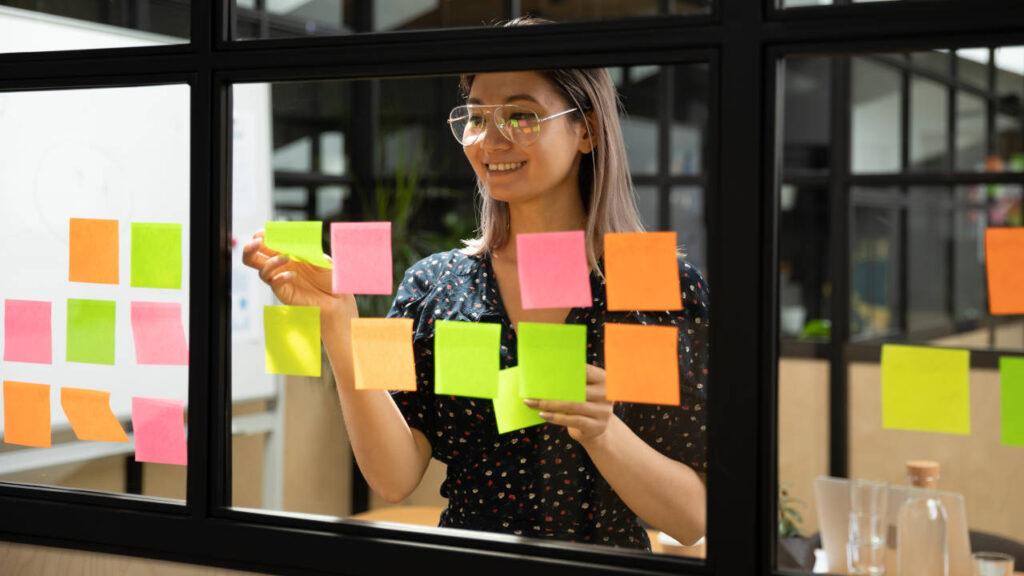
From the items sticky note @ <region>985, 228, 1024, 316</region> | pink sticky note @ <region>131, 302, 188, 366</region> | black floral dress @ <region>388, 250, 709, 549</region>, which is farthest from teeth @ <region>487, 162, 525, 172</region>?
sticky note @ <region>985, 228, 1024, 316</region>

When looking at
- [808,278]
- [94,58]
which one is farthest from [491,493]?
[808,278]

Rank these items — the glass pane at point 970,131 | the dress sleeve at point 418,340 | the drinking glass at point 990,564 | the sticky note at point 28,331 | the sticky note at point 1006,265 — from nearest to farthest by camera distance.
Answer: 1. the sticky note at point 1006,265
2. the dress sleeve at point 418,340
3. the sticky note at point 28,331
4. the drinking glass at point 990,564
5. the glass pane at point 970,131

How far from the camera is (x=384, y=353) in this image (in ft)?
4.27

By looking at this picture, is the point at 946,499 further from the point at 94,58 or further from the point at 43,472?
the point at 43,472

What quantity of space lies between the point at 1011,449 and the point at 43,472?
3.61 m

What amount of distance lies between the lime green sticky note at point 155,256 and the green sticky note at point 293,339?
168 mm

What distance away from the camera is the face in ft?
4.32

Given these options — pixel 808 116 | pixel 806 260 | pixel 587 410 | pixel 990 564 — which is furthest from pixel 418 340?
pixel 808 116

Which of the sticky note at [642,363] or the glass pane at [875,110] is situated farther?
the glass pane at [875,110]

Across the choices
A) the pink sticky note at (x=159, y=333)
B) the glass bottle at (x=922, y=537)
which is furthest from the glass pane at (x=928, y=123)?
the pink sticky note at (x=159, y=333)

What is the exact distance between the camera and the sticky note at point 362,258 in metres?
1.31

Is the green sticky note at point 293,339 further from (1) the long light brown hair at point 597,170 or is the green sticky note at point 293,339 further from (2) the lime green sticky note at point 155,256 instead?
(1) the long light brown hair at point 597,170

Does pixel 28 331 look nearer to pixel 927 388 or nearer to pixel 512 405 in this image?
pixel 512 405

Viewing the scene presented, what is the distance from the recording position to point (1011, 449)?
12.5 feet
